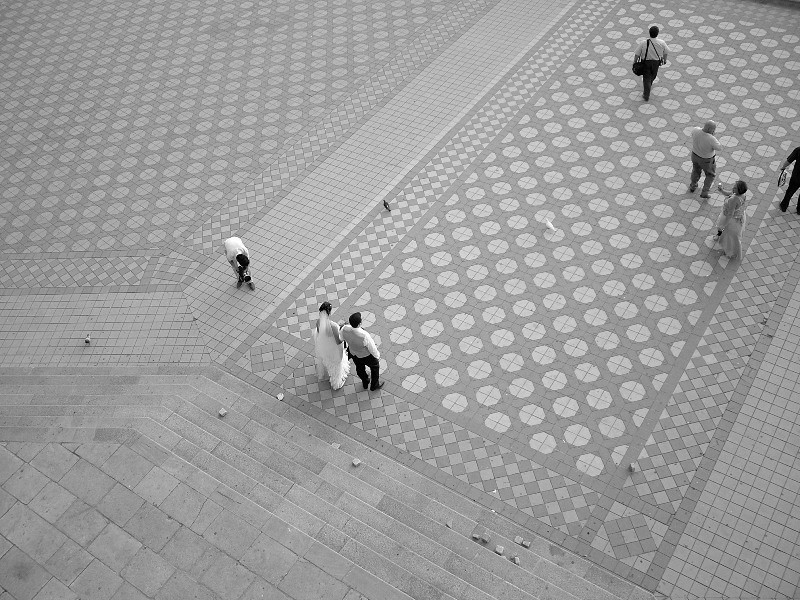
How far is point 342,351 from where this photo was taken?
9422 millimetres

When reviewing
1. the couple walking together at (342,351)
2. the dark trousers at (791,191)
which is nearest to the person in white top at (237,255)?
the couple walking together at (342,351)

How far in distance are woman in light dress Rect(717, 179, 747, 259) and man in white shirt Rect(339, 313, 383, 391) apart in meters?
5.08

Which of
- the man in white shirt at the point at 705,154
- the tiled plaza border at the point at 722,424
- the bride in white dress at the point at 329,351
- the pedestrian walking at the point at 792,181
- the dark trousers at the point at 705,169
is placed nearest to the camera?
the tiled plaza border at the point at 722,424

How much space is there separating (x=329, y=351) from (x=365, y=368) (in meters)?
0.58

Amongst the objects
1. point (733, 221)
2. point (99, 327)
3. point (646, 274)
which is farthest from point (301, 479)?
point (733, 221)

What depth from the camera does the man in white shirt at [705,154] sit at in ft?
35.7

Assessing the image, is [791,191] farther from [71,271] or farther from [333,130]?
[71,271]

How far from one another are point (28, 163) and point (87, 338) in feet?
16.2

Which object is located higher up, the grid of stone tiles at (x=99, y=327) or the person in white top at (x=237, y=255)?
the person in white top at (x=237, y=255)

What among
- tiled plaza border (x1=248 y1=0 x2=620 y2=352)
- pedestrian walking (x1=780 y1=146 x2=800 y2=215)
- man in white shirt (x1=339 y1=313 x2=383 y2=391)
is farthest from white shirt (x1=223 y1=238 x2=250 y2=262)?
pedestrian walking (x1=780 y1=146 x2=800 y2=215)

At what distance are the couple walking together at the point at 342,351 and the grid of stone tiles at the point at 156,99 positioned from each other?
156 inches

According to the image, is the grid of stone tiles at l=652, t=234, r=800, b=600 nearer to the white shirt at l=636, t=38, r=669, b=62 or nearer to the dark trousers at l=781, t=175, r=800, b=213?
the dark trousers at l=781, t=175, r=800, b=213

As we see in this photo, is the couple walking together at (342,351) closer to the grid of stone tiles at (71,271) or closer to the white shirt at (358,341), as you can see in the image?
the white shirt at (358,341)

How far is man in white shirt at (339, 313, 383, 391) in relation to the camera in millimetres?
8977
